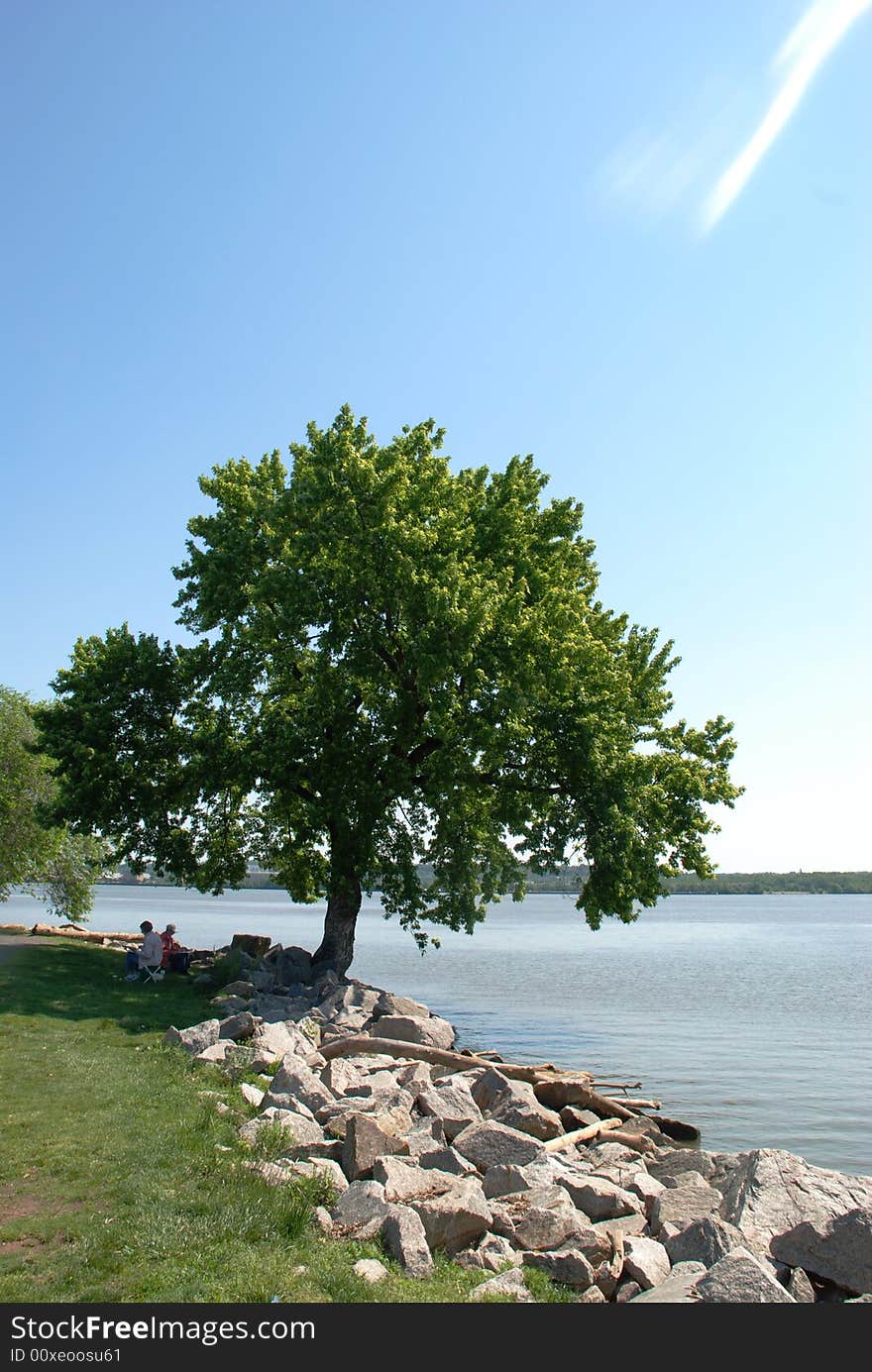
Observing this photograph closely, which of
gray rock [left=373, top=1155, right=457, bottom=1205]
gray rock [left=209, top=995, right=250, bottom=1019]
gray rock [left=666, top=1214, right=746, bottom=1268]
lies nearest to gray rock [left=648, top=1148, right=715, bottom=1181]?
gray rock [left=666, top=1214, right=746, bottom=1268]

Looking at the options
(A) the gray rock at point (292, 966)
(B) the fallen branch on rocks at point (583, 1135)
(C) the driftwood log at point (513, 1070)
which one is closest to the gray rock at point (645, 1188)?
(B) the fallen branch on rocks at point (583, 1135)

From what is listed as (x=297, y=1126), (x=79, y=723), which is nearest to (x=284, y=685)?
(x=79, y=723)

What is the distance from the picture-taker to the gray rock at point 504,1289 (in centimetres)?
838

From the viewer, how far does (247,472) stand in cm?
3334

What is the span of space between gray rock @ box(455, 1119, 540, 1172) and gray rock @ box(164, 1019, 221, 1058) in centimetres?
617

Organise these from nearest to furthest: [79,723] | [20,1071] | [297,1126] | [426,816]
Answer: [297,1126] < [20,1071] < [79,723] < [426,816]

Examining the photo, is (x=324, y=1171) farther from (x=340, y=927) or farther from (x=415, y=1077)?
(x=340, y=927)

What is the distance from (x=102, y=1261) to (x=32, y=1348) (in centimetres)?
116

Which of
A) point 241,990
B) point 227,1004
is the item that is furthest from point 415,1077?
point 241,990

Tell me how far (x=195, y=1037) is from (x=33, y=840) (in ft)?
98.2

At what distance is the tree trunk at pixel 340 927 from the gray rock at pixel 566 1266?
20193 mm

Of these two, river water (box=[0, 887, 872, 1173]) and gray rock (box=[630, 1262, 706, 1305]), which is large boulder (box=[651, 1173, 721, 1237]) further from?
river water (box=[0, 887, 872, 1173])

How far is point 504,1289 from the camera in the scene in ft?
28.5

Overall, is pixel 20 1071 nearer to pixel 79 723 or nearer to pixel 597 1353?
pixel 597 1353
